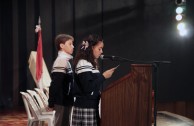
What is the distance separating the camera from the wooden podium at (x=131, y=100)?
2342 millimetres

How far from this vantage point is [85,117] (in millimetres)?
2508

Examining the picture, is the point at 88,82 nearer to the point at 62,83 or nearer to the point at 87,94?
the point at 87,94

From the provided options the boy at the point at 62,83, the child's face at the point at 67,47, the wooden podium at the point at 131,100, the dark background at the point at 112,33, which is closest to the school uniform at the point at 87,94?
the wooden podium at the point at 131,100

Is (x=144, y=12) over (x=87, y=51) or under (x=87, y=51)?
over

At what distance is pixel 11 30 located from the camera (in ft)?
26.9

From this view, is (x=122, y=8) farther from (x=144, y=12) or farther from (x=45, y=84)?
(x=45, y=84)

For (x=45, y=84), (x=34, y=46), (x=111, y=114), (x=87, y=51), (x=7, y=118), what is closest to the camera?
(x=111, y=114)

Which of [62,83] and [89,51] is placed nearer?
[89,51]

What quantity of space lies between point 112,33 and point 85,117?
6.01m

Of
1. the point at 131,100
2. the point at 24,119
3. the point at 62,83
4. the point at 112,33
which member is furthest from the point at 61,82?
the point at 112,33

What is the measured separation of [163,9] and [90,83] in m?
6.36

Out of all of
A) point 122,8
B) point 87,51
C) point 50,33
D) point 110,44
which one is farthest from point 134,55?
point 87,51

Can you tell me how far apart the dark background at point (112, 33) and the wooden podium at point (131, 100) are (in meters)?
5.89

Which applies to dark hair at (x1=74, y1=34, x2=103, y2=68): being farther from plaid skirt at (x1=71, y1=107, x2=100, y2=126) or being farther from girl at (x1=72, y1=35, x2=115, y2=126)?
plaid skirt at (x1=71, y1=107, x2=100, y2=126)
